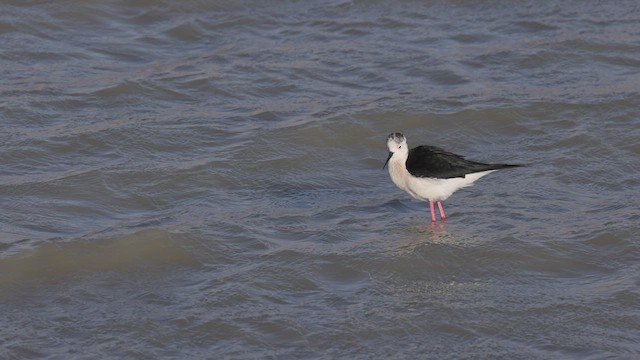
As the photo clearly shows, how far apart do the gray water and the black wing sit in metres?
0.45

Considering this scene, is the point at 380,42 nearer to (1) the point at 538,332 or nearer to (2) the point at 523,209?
(2) the point at 523,209

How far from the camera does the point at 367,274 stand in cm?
959

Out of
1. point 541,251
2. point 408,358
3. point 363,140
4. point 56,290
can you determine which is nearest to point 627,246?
point 541,251

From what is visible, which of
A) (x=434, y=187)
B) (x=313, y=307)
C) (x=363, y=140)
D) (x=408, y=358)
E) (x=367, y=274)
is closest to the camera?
(x=408, y=358)

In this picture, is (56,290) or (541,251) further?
(541,251)

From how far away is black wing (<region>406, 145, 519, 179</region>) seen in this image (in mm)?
10703

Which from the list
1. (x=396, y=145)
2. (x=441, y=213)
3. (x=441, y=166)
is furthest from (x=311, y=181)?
(x=441, y=166)

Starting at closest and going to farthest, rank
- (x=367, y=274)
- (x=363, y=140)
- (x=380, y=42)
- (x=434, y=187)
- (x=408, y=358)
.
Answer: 1. (x=408, y=358)
2. (x=367, y=274)
3. (x=434, y=187)
4. (x=363, y=140)
5. (x=380, y=42)

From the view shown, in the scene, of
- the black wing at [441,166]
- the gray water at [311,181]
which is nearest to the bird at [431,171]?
the black wing at [441,166]

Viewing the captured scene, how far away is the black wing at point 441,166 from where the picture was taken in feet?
35.1

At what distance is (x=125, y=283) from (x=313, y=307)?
147cm

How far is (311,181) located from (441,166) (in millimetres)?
1557

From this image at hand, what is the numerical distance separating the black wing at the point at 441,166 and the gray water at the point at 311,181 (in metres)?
0.45

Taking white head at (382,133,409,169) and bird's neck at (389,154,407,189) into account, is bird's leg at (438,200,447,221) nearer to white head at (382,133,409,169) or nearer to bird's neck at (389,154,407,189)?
bird's neck at (389,154,407,189)
